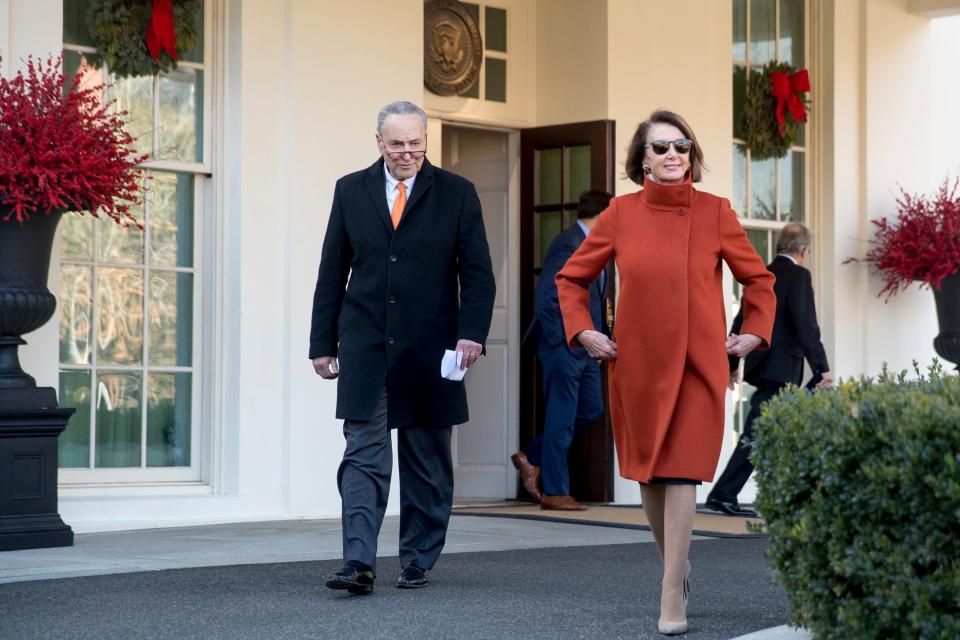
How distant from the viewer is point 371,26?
9.17m

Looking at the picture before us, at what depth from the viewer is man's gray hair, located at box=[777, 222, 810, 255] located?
9281mm

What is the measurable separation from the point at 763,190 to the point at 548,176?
2.11m

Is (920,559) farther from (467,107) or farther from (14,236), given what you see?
(467,107)

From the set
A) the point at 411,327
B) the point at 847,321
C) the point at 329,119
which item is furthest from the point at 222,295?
the point at 847,321

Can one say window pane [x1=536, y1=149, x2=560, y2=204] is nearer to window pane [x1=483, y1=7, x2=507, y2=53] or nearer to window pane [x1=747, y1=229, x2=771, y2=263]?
window pane [x1=483, y1=7, x2=507, y2=53]

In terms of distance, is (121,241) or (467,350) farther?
(121,241)

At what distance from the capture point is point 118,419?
8.36m

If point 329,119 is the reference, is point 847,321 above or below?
below

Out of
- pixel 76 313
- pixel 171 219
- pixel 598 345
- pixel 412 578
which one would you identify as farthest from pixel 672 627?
pixel 171 219

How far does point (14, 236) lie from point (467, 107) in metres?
4.10

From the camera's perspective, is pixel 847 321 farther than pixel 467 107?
Yes

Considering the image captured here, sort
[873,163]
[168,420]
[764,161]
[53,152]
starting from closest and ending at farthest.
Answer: [53,152]
[168,420]
[764,161]
[873,163]

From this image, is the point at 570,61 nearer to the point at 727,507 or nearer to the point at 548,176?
the point at 548,176

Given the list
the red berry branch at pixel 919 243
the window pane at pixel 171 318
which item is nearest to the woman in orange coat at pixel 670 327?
the window pane at pixel 171 318
